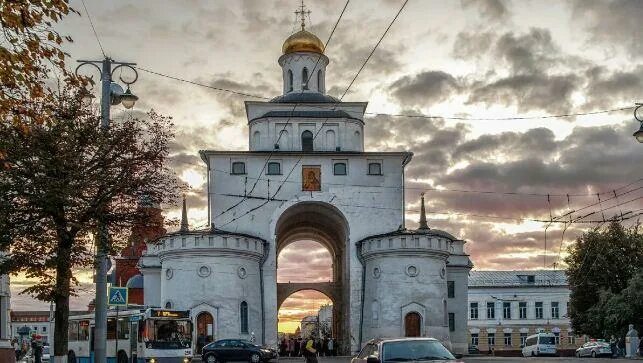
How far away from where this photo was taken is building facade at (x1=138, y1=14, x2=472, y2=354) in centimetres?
4981

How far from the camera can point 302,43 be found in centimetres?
6050

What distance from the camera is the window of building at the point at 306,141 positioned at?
185 feet

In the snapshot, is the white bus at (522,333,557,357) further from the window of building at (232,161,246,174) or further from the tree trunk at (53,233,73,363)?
the tree trunk at (53,233,73,363)

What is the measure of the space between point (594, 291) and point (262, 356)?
89.3 feet

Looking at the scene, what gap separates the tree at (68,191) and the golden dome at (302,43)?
39.0 metres

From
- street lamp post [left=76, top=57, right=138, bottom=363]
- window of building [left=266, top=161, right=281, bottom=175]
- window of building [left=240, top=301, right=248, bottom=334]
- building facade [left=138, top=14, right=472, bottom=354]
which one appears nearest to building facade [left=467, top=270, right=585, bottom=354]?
building facade [left=138, top=14, right=472, bottom=354]

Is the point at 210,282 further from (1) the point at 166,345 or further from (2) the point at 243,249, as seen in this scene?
(1) the point at 166,345

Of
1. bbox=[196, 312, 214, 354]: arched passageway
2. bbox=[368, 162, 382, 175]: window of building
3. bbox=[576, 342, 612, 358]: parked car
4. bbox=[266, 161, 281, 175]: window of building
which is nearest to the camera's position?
bbox=[196, 312, 214, 354]: arched passageway

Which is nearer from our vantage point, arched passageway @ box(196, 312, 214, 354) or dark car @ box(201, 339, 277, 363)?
dark car @ box(201, 339, 277, 363)

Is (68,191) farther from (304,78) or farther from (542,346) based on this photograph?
(542,346)

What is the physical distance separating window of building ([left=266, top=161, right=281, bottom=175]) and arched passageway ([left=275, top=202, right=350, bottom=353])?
2347mm

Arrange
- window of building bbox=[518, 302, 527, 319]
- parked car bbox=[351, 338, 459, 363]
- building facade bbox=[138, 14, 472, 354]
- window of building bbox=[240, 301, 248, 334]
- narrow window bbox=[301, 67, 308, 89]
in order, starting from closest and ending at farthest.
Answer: parked car bbox=[351, 338, 459, 363], building facade bbox=[138, 14, 472, 354], window of building bbox=[240, 301, 248, 334], narrow window bbox=[301, 67, 308, 89], window of building bbox=[518, 302, 527, 319]

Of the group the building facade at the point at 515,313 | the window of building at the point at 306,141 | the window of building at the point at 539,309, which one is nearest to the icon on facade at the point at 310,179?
the window of building at the point at 306,141

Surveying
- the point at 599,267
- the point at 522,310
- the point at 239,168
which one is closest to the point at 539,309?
the point at 522,310
